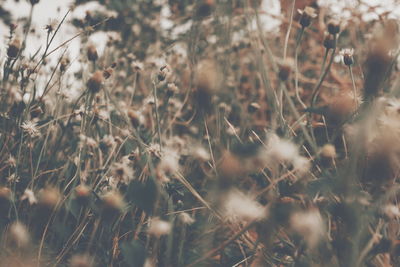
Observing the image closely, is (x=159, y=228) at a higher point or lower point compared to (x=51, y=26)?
lower

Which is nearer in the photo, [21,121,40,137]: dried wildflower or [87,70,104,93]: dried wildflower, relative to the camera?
[87,70,104,93]: dried wildflower

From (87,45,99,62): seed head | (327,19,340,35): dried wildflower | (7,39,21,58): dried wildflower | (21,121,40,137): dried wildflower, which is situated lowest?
(21,121,40,137): dried wildflower

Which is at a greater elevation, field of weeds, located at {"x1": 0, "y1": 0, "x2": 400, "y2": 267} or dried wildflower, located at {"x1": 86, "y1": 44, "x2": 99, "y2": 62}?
dried wildflower, located at {"x1": 86, "y1": 44, "x2": 99, "y2": 62}

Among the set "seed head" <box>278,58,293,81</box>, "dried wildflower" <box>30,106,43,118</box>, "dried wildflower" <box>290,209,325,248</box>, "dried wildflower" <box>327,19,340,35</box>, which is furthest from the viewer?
"dried wildflower" <box>30,106,43,118</box>

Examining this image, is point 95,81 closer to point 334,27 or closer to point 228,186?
point 228,186

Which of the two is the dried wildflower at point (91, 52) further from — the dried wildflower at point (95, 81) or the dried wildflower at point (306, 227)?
the dried wildflower at point (306, 227)

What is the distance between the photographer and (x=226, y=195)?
42 centimetres

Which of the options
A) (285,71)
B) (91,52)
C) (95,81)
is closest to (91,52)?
(91,52)

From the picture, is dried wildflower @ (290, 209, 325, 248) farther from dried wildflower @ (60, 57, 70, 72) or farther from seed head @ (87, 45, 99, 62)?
dried wildflower @ (60, 57, 70, 72)

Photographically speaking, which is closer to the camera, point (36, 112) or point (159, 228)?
point (159, 228)

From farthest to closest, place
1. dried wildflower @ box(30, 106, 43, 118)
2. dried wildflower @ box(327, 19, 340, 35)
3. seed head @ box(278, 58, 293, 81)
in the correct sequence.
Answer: dried wildflower @ box(30, 106, 43, 118) → dried wildflower @ box(327, 19, 340, 35) → seed head @ box(278, 58, 293, 81)

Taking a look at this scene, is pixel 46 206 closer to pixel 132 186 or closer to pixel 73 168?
pixel 132 186

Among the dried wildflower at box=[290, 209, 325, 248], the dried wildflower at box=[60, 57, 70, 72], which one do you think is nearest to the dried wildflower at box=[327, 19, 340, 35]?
the dried wildflower at box=[290, 209, 325, 248]

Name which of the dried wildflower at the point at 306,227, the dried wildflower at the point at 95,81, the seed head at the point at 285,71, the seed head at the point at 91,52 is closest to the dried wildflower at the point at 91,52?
the seed head at the point at 91,52
